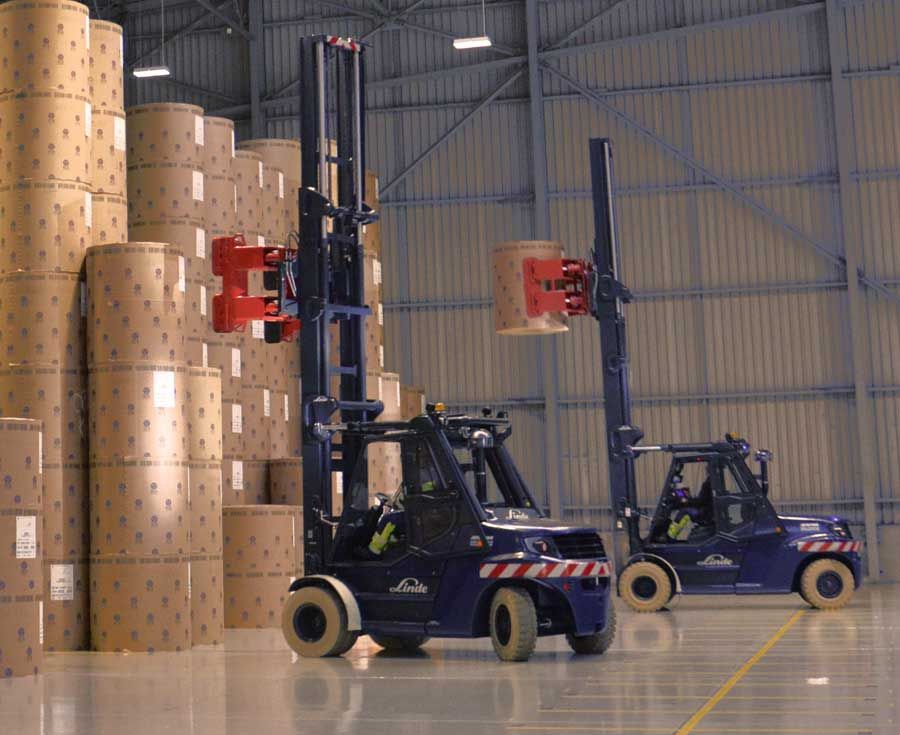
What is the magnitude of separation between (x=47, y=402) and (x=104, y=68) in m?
3.27

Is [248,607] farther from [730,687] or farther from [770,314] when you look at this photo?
[770,314]

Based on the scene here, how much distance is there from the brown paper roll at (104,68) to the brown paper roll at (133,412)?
8.52ft

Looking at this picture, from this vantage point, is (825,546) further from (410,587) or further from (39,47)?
(39,47)

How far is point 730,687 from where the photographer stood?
923cm

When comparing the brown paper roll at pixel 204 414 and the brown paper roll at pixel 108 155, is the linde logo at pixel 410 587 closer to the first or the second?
the brown paper roll at pixel 204 414

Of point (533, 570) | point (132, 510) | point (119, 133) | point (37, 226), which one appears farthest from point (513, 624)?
point (119, 133)

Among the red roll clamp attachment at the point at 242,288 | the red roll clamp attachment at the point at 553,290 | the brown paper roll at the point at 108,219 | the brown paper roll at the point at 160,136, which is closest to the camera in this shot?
the red roll clamp attachment at the point at 242,288

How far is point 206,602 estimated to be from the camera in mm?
13445

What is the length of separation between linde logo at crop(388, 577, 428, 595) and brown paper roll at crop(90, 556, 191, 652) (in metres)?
2.32

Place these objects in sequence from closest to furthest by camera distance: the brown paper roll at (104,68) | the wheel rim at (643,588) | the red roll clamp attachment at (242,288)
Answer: the red roll clamp attachment at (242,288) → the brown paper roll at (104,68) → the wheel rim at (643,588)

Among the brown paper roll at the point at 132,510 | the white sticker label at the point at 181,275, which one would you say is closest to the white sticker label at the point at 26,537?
the brown paper roll at the point at 132,510

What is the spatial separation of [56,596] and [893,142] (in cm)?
1639

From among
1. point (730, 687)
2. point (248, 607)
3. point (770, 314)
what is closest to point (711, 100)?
→ point (770, 314)

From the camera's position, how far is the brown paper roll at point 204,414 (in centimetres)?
1360
